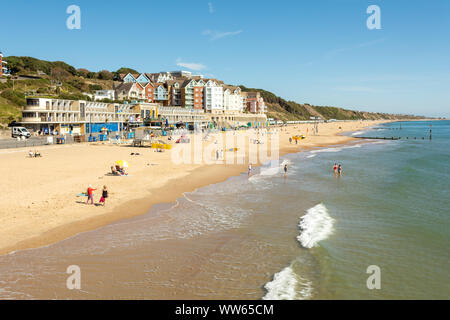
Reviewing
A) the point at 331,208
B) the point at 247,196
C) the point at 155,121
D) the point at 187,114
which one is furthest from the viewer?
the point at 187,114

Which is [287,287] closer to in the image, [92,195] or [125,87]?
[92,195]

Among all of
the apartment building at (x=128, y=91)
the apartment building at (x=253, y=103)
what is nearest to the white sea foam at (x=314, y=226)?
the apartment building at (x=128, y=91)

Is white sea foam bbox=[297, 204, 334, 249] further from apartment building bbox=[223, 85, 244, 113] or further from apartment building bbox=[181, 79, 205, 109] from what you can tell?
apartment building bbox=[223, 85, 244, 113]

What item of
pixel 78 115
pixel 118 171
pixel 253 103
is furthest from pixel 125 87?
pixel 118 171

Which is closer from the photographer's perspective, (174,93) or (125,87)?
(125,87)
